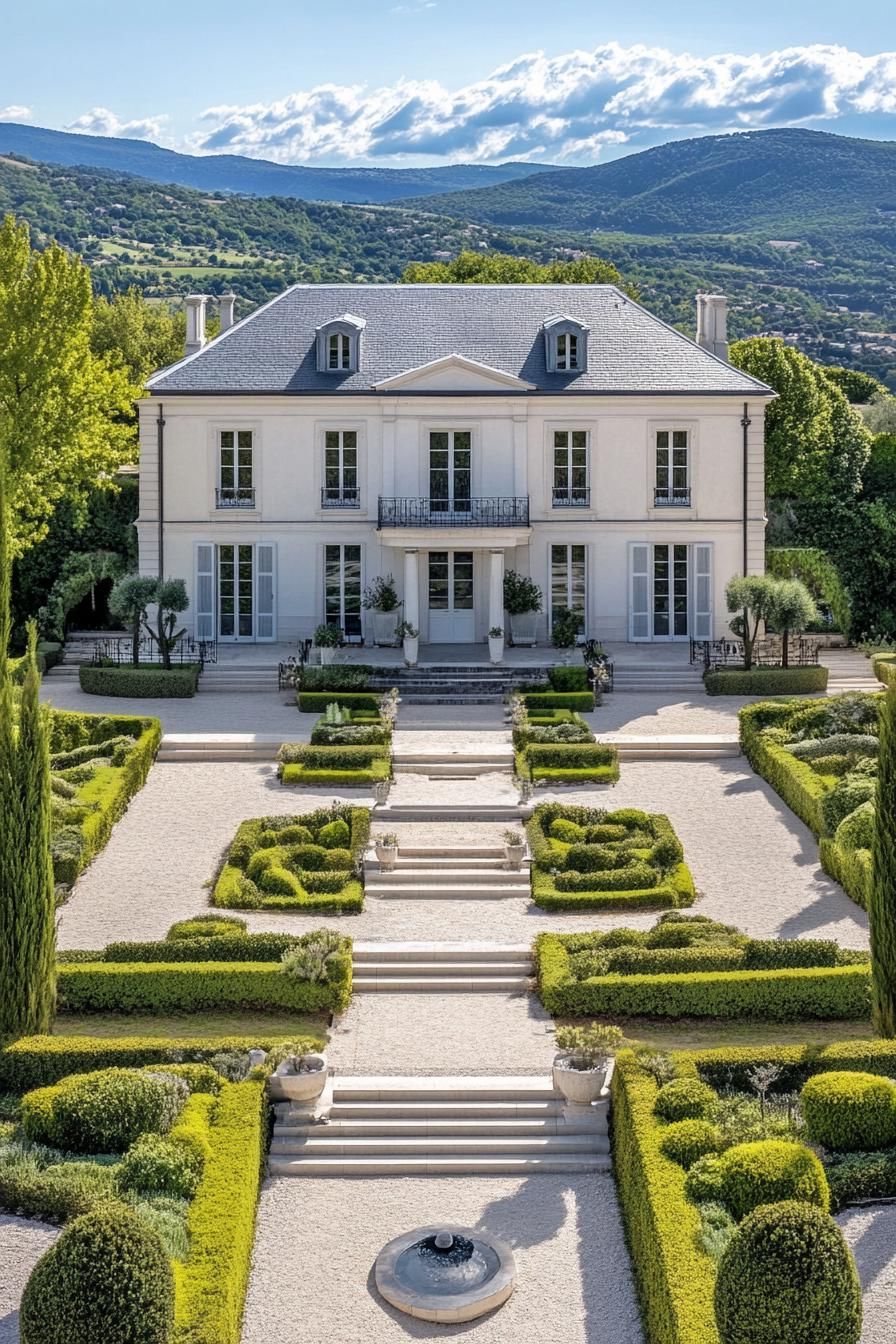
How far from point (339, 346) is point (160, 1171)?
29697 millimetres

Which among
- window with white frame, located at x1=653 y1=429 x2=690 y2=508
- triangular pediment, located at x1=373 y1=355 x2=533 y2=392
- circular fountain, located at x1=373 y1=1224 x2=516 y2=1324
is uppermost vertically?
triangular pediment, located at x1=373 y1=355 x2=533 y2=392

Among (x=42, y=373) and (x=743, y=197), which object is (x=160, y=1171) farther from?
(x=743, y=197)

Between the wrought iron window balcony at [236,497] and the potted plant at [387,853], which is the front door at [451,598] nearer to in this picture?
the wrought iron window balcony at [236,497]

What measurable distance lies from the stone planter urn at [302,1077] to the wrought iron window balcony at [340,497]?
25.8 meters

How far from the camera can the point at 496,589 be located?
127 ft

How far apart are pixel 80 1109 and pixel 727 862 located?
12.4m

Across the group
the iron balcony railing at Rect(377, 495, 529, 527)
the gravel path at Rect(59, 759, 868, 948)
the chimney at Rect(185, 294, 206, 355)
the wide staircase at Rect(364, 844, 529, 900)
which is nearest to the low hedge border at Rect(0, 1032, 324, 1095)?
the gravel path at Rect(59, 759, 868, 948)

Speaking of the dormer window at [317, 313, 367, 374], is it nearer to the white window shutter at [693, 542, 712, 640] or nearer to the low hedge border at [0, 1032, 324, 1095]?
the white window shutter at [693, 542, 712, 640]

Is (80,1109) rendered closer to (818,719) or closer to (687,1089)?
(687,1089)

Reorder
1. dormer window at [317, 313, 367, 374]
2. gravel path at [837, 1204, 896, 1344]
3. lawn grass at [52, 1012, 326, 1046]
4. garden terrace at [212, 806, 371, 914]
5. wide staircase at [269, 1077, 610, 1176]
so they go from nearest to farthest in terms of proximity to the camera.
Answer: gravel path at [837, 1204, 896, 1344] < wide staircase at [269, 1077, 610, 1176] < lawn grass at [52, 1012, 326, 1046] < garden terrace at [212, 806, 371, 914] < dormer window at [317, 313, 367, 374]

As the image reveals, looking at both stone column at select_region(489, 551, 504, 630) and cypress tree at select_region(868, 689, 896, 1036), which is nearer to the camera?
cypress tree at select_region(868, 689, 896, 1036)

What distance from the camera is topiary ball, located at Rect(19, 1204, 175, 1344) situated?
11.1 meters

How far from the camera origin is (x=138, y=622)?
36.9 metres

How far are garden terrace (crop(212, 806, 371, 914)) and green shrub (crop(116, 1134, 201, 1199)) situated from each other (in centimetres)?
821
